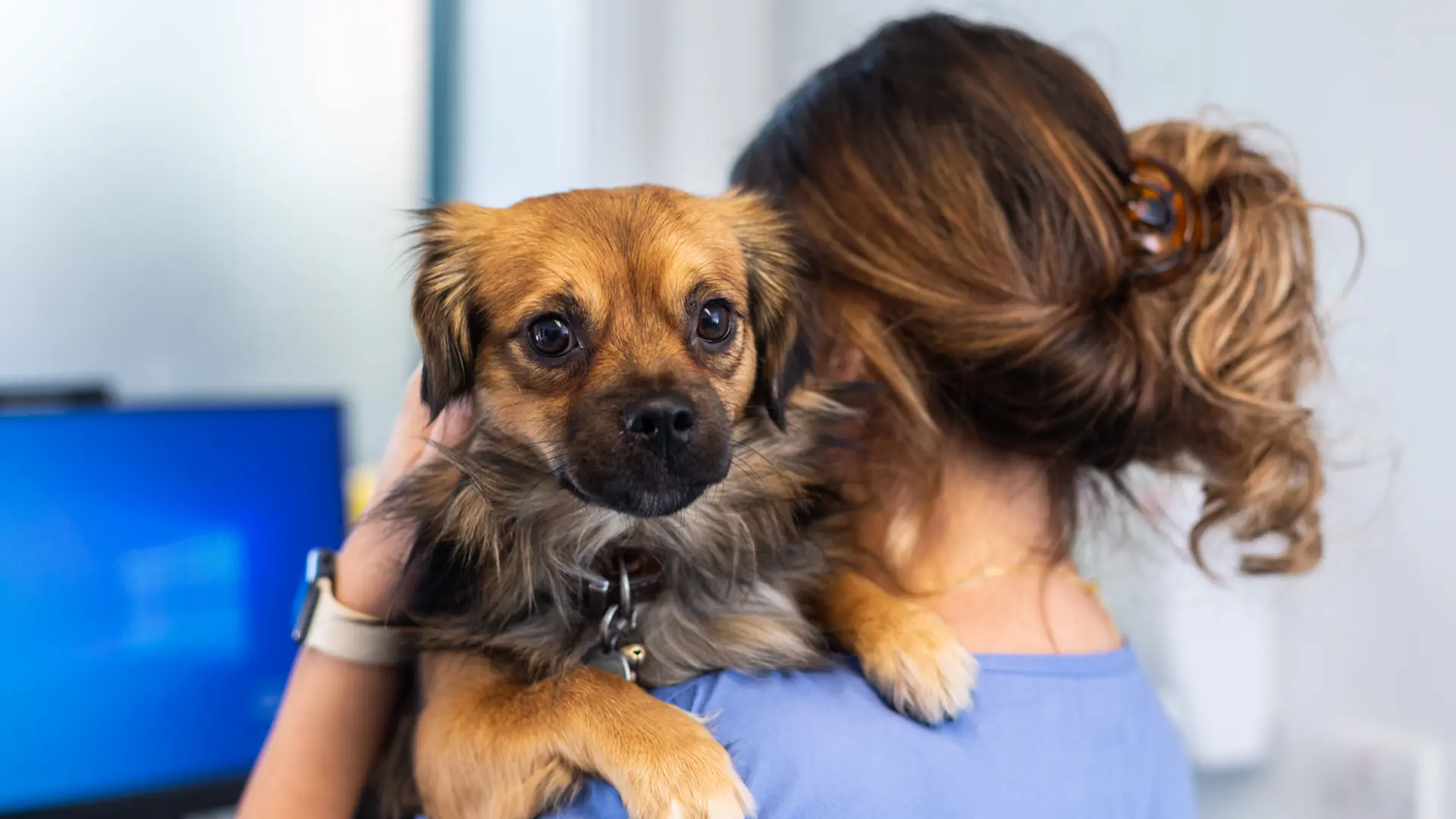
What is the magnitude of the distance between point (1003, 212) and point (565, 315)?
0.42 meters

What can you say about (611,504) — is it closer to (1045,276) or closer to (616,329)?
(616,329)

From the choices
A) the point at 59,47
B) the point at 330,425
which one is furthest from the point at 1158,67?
the point at 59,47

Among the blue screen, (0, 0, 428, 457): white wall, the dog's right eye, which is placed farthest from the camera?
(0, 0, 428, 457): white wall

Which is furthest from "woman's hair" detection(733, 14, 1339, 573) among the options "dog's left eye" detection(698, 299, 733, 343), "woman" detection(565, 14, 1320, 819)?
"dog's left eye" detection(698, 299, 733, 343)

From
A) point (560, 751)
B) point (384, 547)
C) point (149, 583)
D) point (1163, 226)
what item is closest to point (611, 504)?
point (560, 751)

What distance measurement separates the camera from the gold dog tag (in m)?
0.95

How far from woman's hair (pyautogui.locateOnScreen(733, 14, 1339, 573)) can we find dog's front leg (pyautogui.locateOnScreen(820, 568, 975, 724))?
115 millimetres

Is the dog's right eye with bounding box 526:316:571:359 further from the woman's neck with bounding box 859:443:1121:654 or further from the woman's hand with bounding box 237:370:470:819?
the woman's neck with bounding box 859:443:1121:654

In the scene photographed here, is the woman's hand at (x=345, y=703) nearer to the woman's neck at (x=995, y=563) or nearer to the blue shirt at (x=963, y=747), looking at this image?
the blue shirt at (x=963, y=747)

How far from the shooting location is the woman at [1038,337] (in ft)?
3.10

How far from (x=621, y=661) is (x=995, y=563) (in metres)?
0.37

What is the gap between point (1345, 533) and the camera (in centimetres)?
141

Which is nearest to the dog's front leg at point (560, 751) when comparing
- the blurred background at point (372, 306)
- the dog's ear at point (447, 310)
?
the dog's ear at point (447, 310)

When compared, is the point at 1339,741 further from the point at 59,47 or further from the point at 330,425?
the point at 59,47
